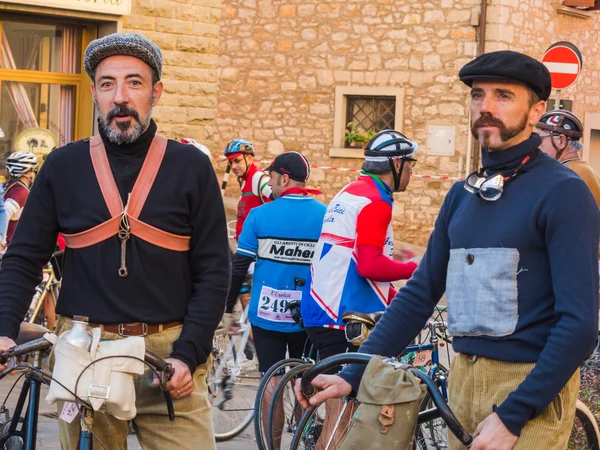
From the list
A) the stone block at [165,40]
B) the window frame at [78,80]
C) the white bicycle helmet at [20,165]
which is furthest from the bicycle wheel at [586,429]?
the stone block at [165,40]

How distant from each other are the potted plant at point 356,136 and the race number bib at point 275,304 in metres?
14.0

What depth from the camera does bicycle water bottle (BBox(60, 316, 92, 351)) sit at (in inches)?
139

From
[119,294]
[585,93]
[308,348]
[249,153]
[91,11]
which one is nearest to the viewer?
[119,294]

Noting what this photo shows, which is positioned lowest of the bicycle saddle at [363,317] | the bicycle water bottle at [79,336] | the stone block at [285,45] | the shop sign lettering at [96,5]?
the bicycle saddle at [363,317]

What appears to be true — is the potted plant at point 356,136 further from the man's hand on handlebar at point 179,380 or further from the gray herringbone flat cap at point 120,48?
the man's hand on handlebar at point 179,380

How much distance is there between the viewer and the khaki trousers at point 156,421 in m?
3.96

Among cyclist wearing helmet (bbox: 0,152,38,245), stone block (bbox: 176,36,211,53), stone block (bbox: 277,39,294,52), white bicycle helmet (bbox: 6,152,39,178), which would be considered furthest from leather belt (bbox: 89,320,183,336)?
stone block (bbox: 277,39,294,52)

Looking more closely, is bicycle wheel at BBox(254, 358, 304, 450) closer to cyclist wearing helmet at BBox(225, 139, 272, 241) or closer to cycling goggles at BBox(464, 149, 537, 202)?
cycling goggles at BBox(464, 149, 537, 202)

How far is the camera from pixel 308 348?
7.50 m

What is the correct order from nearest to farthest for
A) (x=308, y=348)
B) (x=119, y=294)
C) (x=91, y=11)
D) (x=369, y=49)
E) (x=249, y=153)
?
(x=119, y=294), (x=308, y=348), (x=249, y=153), (x=91, y=11), (x=369, y=49)

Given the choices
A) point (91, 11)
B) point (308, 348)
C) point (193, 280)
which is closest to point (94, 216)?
point (193, 280)

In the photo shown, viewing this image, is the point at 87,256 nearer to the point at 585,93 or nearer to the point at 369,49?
the point at 369,49

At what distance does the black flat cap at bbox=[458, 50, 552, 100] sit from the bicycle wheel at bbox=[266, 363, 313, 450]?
3393 millimetres

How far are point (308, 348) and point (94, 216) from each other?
12.1 ft
